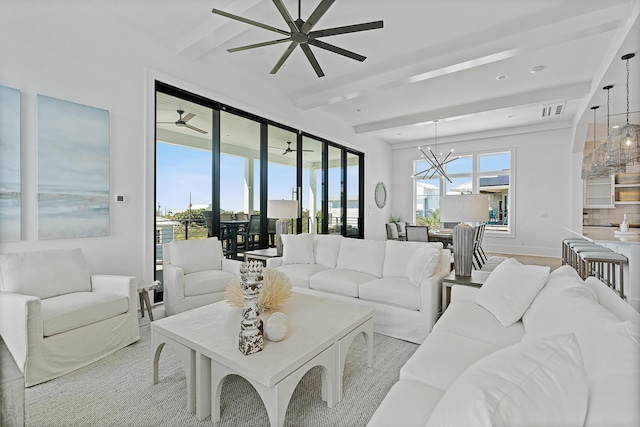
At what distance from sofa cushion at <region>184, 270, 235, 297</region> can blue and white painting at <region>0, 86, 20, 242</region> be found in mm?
1482

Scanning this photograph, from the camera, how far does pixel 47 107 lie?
2756mm

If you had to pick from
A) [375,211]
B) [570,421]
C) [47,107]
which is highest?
[47,107]

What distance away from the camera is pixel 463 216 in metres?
2.79

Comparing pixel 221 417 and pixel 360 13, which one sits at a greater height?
pixel 360 13


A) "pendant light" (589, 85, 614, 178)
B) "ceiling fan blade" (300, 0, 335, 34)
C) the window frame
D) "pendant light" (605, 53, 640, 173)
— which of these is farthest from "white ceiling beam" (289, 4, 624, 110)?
the window frame

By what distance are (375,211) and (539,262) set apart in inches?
157

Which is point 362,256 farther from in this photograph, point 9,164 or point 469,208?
point 9,164

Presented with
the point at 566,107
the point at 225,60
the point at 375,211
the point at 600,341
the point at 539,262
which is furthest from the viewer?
the point at 375,211

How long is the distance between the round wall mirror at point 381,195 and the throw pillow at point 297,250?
4.99 meters

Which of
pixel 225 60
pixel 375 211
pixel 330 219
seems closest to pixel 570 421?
pixel 225 60

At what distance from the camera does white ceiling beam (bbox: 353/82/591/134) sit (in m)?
5.00

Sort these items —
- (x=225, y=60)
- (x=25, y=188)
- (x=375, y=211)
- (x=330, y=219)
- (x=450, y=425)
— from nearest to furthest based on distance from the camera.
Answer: (x=450, y=425), (x=25, y=188), (x=225, y=60), (x=330, y=219), (x=375, y=211)

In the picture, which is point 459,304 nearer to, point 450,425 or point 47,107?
point 450,425

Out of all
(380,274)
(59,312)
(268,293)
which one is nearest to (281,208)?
(380,274)
